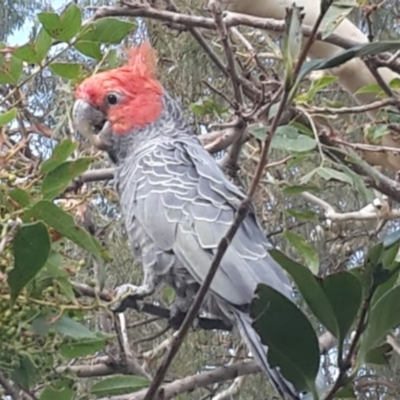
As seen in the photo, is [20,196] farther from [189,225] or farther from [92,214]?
[92,214]

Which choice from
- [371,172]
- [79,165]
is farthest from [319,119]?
[79,165]

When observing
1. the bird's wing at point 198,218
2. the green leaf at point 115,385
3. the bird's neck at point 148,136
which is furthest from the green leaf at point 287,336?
the bird's neck at point 148,136

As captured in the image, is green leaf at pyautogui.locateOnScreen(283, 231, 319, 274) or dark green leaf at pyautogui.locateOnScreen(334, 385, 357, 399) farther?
green leaf at pyautogui.locateOnScreen(283, 231, 319, 274)

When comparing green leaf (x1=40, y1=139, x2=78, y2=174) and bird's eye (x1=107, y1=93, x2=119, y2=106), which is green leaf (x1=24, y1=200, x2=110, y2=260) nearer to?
green leaf (x1=40, y1=139, x2=78, y2=174)

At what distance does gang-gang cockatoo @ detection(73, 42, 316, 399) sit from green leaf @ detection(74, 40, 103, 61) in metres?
0.25

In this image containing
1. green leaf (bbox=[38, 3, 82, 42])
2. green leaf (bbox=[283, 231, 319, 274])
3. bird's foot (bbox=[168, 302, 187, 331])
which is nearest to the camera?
green leaf (bbox=[38, 3, 82, 42])

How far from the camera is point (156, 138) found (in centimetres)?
121

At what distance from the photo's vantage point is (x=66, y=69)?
750 mm

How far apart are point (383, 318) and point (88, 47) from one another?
39 centimetres

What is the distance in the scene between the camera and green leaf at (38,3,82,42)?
2.03 feet

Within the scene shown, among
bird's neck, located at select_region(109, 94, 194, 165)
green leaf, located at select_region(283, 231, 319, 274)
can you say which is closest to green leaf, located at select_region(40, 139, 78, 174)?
green leaf, located at select_region(283, 231, 319, 274)

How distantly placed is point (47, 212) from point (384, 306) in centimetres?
22

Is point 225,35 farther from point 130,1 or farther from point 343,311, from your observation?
point 343,311

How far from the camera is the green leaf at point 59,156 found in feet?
1.88
